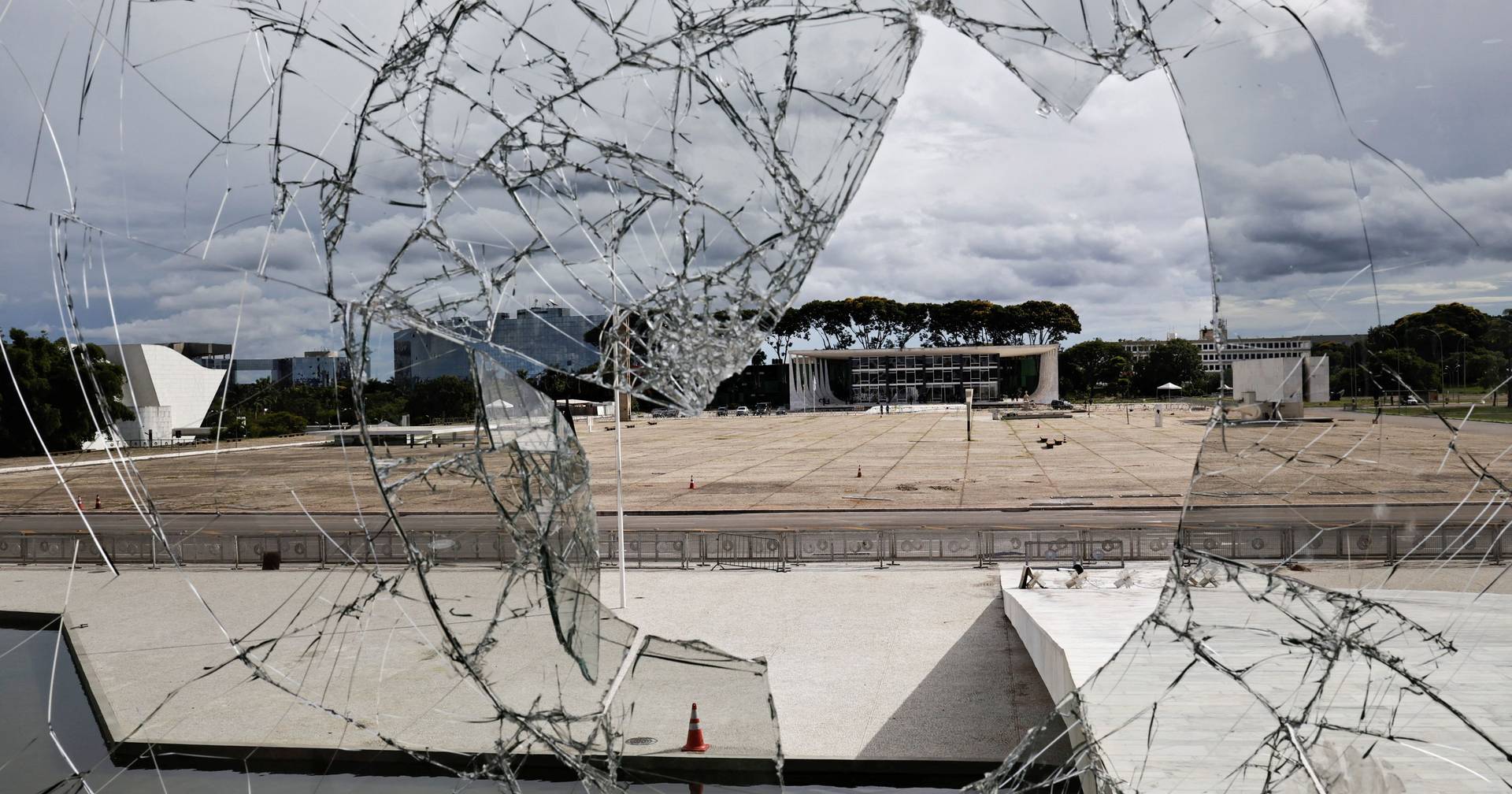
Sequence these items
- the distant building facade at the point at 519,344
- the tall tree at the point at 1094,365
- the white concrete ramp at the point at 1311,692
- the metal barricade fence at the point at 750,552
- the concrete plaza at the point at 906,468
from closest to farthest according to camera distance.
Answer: the white concrete ramp at the point at 1311,692
the concrete plaza at the point at 906,468
the distant building facade at the point at 519,344
the metal barricade fence at the point at 750,552
the tall tree at the point at 1094,365

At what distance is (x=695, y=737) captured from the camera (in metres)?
4.94

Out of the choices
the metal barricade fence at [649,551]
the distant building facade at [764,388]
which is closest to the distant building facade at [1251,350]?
the metal barricade fence at [649,551]

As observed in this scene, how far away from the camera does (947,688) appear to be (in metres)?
9.24

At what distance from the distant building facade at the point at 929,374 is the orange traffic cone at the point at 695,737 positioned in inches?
3435

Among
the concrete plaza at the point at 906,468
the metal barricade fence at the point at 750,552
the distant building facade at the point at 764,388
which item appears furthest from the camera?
the distant building facade at the point at 764,388

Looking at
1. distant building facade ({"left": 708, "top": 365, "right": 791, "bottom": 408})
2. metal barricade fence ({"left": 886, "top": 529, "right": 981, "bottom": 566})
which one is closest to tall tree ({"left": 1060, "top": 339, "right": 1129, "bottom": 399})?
distant building facade ({"left": 708, "top": 365, "right": 791, "bottom": 408})

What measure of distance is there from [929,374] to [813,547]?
3185 inches

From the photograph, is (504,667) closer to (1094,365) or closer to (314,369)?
(314,369)

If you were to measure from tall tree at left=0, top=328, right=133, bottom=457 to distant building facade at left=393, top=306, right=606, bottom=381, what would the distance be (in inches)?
55.4

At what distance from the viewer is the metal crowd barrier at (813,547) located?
4.29 metres

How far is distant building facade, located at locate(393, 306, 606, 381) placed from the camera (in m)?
4.66

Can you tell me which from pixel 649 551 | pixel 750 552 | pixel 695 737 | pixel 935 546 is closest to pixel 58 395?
pixel 695 737

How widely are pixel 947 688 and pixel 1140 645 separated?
4794 millimetres

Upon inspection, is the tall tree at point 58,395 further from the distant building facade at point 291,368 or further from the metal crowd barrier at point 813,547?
the metal crowd barrier at point 813,547
